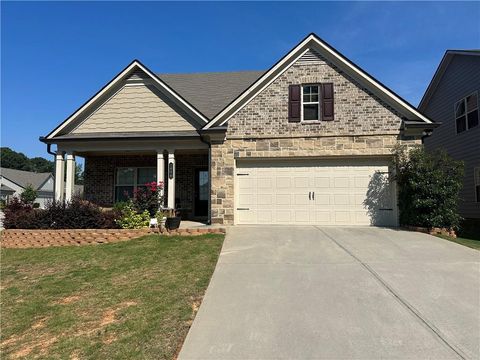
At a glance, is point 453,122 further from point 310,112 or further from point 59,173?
point 59,173

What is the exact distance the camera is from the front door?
16.4 metres

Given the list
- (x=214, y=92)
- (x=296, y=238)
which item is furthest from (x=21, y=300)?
(x=214, y=92)

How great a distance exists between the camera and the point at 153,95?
51.1ft

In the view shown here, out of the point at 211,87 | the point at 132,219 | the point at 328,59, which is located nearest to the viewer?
the point at 132,219

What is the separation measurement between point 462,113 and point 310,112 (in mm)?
8845

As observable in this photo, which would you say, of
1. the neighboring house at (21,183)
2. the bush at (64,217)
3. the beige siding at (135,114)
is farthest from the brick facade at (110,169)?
the neighboring house at (21,183)

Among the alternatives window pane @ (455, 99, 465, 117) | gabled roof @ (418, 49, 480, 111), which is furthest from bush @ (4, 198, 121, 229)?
gabled roof @ (418, 49, 480, 111)

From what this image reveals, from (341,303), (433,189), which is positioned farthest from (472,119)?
(341,303)

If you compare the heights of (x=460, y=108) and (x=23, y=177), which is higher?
(x=460, y=108)

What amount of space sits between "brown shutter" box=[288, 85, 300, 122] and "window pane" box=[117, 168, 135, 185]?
7781 mm

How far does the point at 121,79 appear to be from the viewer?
15648mm

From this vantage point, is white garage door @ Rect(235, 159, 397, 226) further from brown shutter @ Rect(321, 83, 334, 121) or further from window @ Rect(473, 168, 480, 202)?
window @ Rect(473, 168, 480, 202)

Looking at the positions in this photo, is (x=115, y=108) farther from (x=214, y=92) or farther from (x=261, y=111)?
(x=261, y=111)

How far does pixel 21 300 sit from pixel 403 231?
9898 mm
